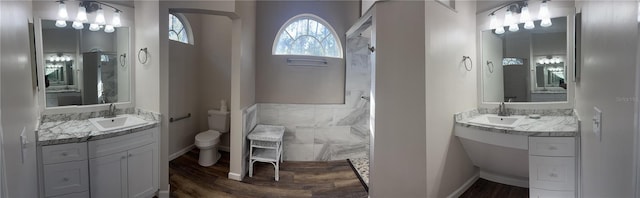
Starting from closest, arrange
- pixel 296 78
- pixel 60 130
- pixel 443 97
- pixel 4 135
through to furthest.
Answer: pixel 4 135 < pixel 60 130 < pixel 443 97 < pixel 296 78

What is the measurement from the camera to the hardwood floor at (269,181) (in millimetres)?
2330

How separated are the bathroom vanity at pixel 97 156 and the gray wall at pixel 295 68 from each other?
1.46 metres

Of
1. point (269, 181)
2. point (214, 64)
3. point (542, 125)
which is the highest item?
point (214, 64)

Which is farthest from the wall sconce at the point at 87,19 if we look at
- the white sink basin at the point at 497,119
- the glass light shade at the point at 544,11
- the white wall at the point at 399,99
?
the glass light shade at the point at 544,11

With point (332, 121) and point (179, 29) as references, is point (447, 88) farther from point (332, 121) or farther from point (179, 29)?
point (179, 29)

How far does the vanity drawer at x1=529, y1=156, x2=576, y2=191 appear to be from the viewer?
1.59m

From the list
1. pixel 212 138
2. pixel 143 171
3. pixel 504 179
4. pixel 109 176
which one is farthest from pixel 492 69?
pixel 109 176

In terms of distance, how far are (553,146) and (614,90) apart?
1.23 meters

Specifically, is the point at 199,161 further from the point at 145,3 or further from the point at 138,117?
the point at 145,3

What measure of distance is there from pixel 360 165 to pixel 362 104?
35.2 inches

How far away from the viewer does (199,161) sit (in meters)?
3.04

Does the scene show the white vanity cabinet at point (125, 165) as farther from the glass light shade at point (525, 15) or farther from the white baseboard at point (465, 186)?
the glass light shade at point (525, 15)

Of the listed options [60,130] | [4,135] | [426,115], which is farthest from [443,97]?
[60,130]

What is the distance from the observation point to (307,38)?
10.7 feet
